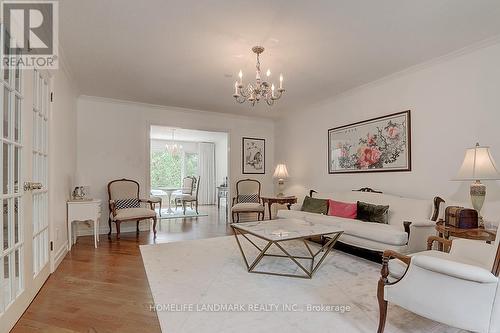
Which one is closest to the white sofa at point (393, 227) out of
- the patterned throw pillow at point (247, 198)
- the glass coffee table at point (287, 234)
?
the glass coffee table at point (287, 234)

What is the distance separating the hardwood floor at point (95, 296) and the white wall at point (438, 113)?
355 centimetres

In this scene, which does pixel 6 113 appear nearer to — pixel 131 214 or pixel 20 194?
pixel 20 194

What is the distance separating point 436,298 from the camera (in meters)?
1.56

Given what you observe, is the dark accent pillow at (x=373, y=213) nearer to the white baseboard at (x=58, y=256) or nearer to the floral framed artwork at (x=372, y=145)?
the floral framed artwork at (x=372, y=145)

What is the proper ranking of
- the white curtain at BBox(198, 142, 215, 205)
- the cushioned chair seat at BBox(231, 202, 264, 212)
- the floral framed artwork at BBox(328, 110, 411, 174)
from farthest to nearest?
the white curtain at BBox(198, 142, 215, 205) < the cushioned chair seat at BBox(231, 202, 264, 212) < the floral framed artwork at BBox(328, 110, 411, 174)

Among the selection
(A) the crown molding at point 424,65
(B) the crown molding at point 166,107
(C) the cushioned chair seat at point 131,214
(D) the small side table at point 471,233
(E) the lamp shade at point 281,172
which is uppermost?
(A) the crown molding at point 424,65

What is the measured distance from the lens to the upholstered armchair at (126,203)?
15.3 ft

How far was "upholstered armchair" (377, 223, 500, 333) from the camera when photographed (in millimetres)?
1421

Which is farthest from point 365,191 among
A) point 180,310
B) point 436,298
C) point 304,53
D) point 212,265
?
point 180,310

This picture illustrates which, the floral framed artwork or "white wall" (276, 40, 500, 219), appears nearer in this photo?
"white wall" (276, 40, 500, 219)

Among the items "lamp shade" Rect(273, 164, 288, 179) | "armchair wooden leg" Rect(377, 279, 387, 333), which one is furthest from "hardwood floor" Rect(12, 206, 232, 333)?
"lamp shade" Rect(273, 164, 288, 179)

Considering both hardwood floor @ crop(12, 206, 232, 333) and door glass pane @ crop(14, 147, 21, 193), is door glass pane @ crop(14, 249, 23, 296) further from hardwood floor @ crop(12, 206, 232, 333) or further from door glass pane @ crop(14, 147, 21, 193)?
door glass pane @ crop(14, 147, 21, 193)

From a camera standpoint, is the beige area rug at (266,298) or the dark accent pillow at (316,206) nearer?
the beige area rug at (266,298)

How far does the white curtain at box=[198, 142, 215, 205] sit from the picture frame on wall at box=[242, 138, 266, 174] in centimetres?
398
